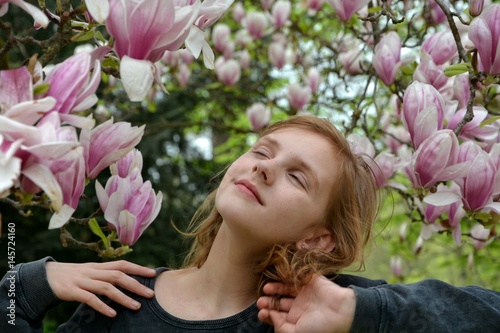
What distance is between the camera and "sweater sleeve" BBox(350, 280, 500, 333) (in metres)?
1.29

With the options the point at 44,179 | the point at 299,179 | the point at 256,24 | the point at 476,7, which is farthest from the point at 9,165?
the point at 256,24

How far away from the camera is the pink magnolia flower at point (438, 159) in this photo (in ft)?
4.56

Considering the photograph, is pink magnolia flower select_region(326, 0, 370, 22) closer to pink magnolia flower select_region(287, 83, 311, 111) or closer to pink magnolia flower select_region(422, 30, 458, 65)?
pink magnolia flower select_region(422, 30, 458, 65)

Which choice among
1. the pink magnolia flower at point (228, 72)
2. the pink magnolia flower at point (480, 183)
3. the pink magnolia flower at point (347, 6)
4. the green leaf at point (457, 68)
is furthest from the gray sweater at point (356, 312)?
the pink magnolia flower at point (228, 72)

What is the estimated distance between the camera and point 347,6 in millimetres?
2051

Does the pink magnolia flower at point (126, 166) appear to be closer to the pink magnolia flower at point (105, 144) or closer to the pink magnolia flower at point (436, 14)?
the pink magnolia flower at point (105, 144)

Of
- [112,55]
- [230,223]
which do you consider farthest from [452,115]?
[112,55]

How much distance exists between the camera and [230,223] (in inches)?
55.5

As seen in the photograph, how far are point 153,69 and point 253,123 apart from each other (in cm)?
234

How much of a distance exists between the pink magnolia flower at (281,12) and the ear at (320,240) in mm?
2184

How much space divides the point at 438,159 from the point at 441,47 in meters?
0.47

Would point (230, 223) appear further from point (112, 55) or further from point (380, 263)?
point (380, 263)

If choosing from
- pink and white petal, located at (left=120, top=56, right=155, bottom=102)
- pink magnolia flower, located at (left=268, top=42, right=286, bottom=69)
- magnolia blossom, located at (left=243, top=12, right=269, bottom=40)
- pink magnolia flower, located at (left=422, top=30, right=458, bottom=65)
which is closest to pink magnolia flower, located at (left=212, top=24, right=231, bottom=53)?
magnolia blossom, located at (left=243, top=12, right=269, bottom=40)

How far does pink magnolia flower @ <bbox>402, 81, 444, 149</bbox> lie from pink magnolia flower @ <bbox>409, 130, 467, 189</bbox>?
1.2 inches
